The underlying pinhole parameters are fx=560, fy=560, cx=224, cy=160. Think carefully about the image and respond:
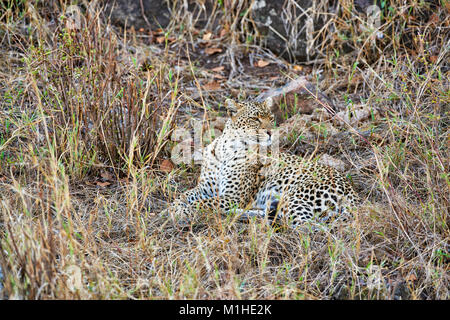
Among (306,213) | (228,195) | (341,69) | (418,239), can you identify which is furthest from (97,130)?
(341,69)

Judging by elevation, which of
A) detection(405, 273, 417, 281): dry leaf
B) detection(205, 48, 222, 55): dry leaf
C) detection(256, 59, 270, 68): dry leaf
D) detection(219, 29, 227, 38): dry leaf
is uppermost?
detection(219, 29, 227, 38): dry leaf

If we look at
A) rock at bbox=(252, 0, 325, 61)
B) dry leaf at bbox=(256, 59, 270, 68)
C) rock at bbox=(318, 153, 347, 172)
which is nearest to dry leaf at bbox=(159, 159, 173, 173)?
rock at bbox=(318, 153, 347, 172)

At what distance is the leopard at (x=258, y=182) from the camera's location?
173 inches

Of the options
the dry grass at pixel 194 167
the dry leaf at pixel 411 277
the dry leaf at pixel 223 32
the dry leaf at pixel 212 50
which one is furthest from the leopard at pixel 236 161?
the dry leaf at pixel 223 32

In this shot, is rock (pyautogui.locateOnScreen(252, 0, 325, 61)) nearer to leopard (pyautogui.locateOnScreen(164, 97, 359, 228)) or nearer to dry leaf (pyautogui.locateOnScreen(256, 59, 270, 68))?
dry leaf (pyautogui.locateOnScreen(256, 59, 270, 68))

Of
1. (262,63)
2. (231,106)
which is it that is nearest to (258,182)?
(231,106)

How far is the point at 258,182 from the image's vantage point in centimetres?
492

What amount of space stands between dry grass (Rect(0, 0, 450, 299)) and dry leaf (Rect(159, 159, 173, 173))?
8 centimetres

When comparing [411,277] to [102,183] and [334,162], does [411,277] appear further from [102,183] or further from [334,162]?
[102,183]

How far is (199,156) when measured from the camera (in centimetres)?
544

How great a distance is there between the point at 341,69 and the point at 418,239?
3.28 m

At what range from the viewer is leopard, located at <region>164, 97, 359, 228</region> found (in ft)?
14.4

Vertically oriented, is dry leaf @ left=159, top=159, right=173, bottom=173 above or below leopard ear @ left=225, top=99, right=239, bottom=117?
below

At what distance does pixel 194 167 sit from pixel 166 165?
0.32 m
